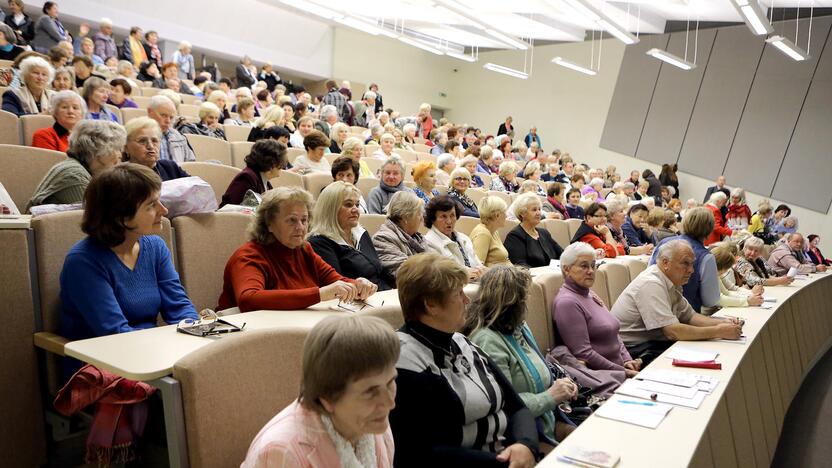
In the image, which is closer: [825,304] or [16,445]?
[16,445]

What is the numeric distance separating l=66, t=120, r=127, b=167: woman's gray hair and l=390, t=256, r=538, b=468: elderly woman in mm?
1570

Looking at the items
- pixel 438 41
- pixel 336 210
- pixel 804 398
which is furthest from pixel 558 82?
pixel 336 210

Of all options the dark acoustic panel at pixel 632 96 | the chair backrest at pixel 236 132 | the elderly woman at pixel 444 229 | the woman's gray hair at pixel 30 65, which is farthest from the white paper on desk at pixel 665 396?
the dark acoustic panel at pixel 632 96

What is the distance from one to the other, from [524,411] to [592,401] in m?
0.73

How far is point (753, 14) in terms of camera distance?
726 cm

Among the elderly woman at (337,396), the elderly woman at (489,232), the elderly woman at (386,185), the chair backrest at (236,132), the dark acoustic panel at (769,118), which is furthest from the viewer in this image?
the dark acoustic panel at (769,118)

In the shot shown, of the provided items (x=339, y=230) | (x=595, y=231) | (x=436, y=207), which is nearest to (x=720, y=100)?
(x=595, y=231)

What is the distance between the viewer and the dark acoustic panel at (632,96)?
13609 millimetres

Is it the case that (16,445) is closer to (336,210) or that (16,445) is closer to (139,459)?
(139,459)

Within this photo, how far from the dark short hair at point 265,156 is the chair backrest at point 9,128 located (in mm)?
1413

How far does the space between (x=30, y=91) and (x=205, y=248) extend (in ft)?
8.97

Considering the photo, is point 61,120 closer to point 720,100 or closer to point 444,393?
point 444,393

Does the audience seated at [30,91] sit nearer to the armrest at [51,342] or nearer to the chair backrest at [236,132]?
the chair backrest at [236,132]

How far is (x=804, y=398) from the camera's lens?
4.40 meters
